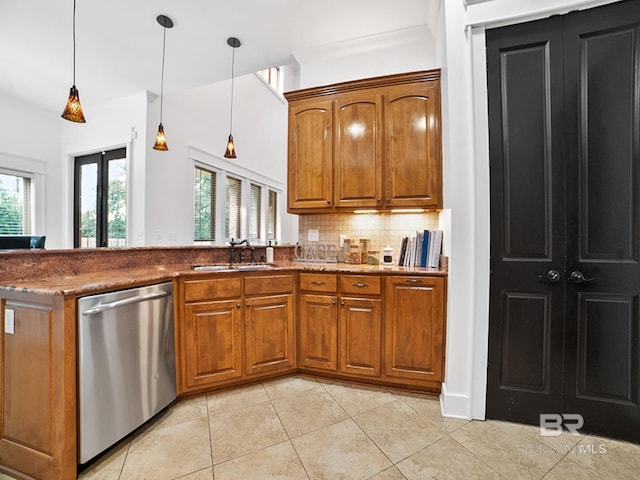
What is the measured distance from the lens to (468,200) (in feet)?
6.21

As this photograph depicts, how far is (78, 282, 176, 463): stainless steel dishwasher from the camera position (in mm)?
1441

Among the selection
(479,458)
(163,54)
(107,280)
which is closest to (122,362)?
(107,280)

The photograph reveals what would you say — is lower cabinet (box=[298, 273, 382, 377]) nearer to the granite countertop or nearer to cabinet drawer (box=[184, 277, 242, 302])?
the granite countertop

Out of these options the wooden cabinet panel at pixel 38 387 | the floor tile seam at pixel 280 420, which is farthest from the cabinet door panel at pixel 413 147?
the wooden cabinet panel at pixel 38 387

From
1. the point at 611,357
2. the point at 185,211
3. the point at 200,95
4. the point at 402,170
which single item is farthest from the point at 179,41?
the point at 611,357

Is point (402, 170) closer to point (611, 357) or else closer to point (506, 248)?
point (506, 248)

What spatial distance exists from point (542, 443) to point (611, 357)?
64cm

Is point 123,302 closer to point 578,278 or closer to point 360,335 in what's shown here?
point 360,335

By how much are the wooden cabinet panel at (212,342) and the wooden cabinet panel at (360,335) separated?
0.81 m

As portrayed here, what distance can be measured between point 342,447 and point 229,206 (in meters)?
4.14

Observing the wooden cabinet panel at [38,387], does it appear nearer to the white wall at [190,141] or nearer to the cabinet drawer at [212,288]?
the cabinet drawer at [212,288]

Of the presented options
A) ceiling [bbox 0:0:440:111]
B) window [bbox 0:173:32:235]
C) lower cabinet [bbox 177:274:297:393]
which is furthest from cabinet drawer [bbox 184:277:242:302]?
window [bbox 0:173:32:235]

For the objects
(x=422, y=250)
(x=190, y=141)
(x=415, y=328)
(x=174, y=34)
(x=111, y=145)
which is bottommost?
(x=415, y=328)

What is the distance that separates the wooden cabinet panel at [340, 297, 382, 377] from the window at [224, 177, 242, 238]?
10.6ft
